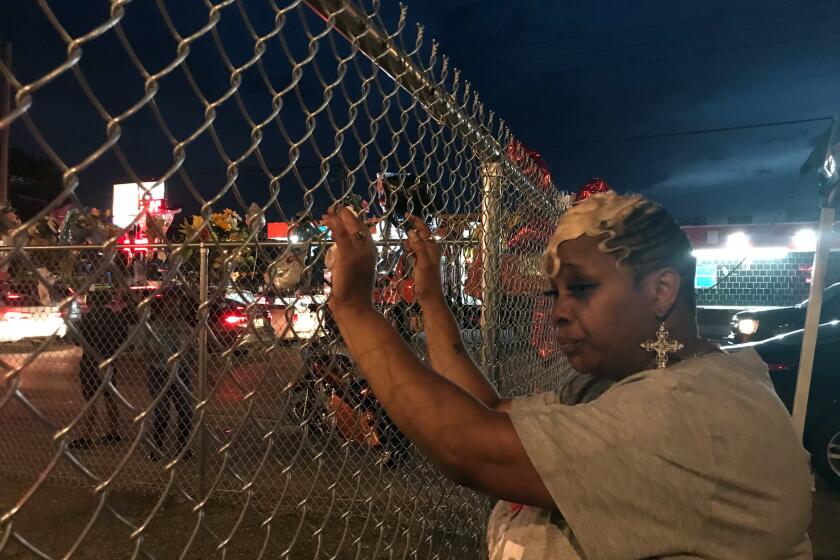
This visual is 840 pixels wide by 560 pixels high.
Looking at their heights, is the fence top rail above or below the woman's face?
above

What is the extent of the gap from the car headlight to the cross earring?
30.2ft

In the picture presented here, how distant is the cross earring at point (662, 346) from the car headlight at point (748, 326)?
30.2ft

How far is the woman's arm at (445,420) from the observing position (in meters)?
1.18

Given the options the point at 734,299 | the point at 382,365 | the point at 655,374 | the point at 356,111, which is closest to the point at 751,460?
the point at 655,374

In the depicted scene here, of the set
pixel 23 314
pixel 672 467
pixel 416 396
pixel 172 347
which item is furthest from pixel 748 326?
pixel 416 396

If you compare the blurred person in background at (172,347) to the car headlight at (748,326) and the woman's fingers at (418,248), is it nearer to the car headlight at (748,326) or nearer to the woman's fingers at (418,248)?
the woman's fingers at (418,248)

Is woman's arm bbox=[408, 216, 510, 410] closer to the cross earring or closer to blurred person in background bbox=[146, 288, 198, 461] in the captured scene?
the cross earring

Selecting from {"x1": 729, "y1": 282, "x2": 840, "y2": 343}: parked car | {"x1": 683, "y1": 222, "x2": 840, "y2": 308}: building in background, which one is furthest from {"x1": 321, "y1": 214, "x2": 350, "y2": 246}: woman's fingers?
{"x1": 683, "y1": 222, "x2": 840, "y2": 308}: building in background

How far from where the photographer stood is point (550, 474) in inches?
45.8

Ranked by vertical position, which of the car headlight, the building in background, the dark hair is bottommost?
the car headlight

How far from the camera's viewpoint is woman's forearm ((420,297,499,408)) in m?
2.03

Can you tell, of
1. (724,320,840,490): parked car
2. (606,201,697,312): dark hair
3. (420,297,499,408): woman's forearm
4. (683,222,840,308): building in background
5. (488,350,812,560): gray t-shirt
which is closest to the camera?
(488,350,812,560): gray t-shirt

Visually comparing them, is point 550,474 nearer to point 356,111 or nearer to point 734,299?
point 356,111

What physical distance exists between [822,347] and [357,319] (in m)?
6.25
